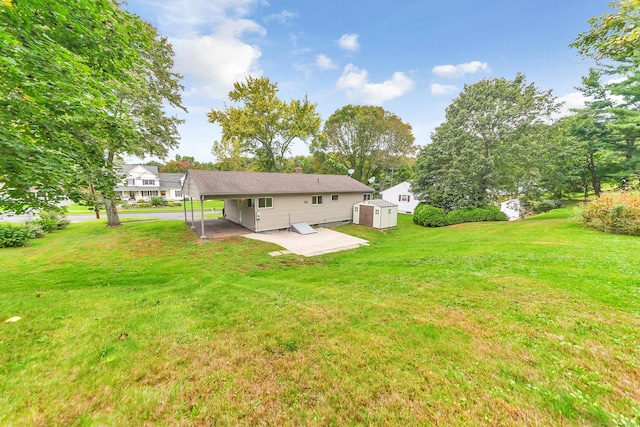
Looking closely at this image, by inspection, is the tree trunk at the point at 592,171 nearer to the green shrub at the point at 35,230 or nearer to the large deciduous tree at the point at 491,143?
the large deciduous tree at the point at 491,143

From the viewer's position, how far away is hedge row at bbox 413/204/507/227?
17953 millimetres

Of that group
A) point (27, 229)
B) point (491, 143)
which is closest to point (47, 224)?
point (27, 229)

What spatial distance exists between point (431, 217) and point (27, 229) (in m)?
24.7

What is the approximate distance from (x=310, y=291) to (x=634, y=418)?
4.68m

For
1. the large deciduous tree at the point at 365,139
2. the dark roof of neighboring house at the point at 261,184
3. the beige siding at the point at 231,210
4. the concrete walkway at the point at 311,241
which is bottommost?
the concrete walkway at the point at 311,241

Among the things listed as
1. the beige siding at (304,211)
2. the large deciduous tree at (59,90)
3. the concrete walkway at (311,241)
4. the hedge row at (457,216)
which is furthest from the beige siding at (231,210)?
the hedge row at (457,216)

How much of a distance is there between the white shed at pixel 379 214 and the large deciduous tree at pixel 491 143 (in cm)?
499

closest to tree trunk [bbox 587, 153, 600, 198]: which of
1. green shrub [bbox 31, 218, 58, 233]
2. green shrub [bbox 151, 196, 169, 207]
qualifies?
green shrub [bbox 31, 218, 58, 233]

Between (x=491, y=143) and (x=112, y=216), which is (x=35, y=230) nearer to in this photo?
(x=112, y=216)

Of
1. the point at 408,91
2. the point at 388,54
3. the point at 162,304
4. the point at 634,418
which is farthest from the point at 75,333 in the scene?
the point at 408,91

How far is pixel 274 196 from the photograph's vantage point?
14.3 metres

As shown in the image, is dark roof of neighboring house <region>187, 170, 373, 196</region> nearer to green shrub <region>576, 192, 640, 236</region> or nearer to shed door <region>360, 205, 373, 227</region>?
shed door <region>360, 205, 373, 227</region>

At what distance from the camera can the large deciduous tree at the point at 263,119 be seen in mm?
23281

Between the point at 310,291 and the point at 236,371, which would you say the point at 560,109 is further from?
the point at 236,371
